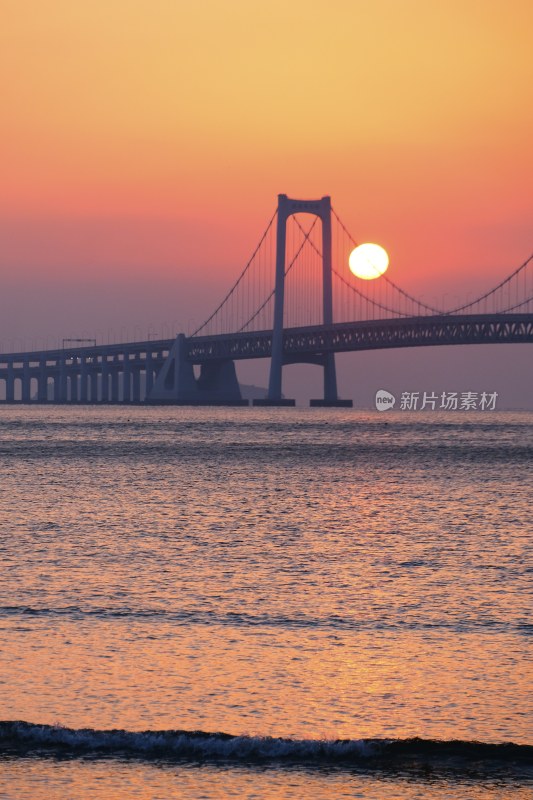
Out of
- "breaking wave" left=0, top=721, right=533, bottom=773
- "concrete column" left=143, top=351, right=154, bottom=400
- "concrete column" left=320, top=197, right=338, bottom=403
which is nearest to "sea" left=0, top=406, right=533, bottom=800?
"breaking wave" left=0, top=721, right=533, bottom=773

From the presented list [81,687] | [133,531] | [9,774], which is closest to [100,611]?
[81,687]

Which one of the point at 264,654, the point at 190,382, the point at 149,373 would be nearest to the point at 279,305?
the point at 190,382

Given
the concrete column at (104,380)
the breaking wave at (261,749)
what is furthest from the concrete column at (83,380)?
the breaking wave at (261,749)

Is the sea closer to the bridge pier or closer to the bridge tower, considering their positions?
the bridge tower

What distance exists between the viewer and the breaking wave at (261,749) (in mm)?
8117

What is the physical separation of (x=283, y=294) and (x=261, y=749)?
4460 inches

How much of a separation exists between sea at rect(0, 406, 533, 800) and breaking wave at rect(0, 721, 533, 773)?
0.02 m

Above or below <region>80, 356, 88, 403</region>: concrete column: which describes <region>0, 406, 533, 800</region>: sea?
→ below

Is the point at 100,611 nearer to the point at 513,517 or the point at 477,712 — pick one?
the point at 477,712

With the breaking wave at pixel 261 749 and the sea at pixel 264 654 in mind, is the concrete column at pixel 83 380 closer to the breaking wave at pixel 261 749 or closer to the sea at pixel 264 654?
the sea at pixel 264 654

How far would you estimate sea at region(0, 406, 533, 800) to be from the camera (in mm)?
7945

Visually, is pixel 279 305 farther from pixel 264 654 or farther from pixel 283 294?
pixel 264 654

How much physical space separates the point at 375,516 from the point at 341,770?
19.2 metres

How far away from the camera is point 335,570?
57.3 feet
